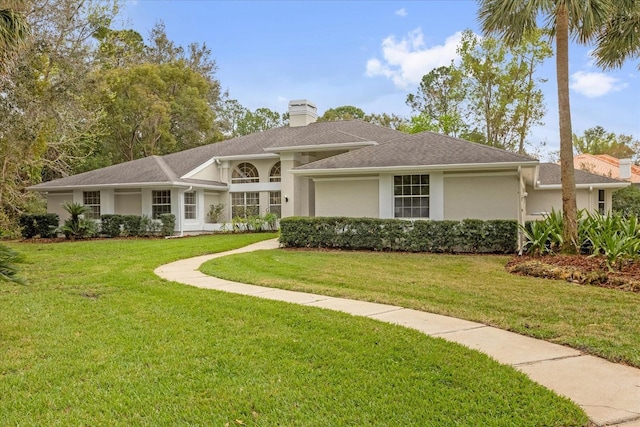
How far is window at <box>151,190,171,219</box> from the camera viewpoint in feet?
73.0

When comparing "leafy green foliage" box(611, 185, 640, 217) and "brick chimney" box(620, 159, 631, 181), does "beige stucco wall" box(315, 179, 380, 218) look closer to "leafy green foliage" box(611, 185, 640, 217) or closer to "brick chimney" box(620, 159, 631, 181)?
"leafy green foliage" box(611, 185, 640, 217)

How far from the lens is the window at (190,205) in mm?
22602

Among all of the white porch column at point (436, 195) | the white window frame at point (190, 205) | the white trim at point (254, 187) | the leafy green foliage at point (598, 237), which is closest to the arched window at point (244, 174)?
the white trim at point (254, 187)

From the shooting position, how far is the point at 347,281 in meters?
9.52

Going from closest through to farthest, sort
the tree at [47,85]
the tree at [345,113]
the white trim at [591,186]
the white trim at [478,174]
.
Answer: the white trim at [478,174] → the tree at [47,85] → the white trim at [591,186] → the tree at [345,113]

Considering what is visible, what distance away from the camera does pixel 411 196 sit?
54.4 feet

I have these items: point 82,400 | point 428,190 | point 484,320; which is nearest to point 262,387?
point 82,400

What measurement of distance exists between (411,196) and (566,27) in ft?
22.1

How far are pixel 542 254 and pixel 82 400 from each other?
38.9 feet

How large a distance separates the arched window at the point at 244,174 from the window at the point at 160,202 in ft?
12.1

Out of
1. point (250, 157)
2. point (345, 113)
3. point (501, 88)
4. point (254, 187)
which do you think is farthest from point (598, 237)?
point (345, 113)

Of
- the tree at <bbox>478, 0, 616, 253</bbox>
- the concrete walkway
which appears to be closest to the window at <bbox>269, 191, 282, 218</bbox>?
the tree at <bbox>478, 0, 616, 253</bbox>

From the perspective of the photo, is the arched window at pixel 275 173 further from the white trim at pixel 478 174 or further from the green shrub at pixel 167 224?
the white trim at pixel 478 174

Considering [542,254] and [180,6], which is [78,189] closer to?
[180,6]
